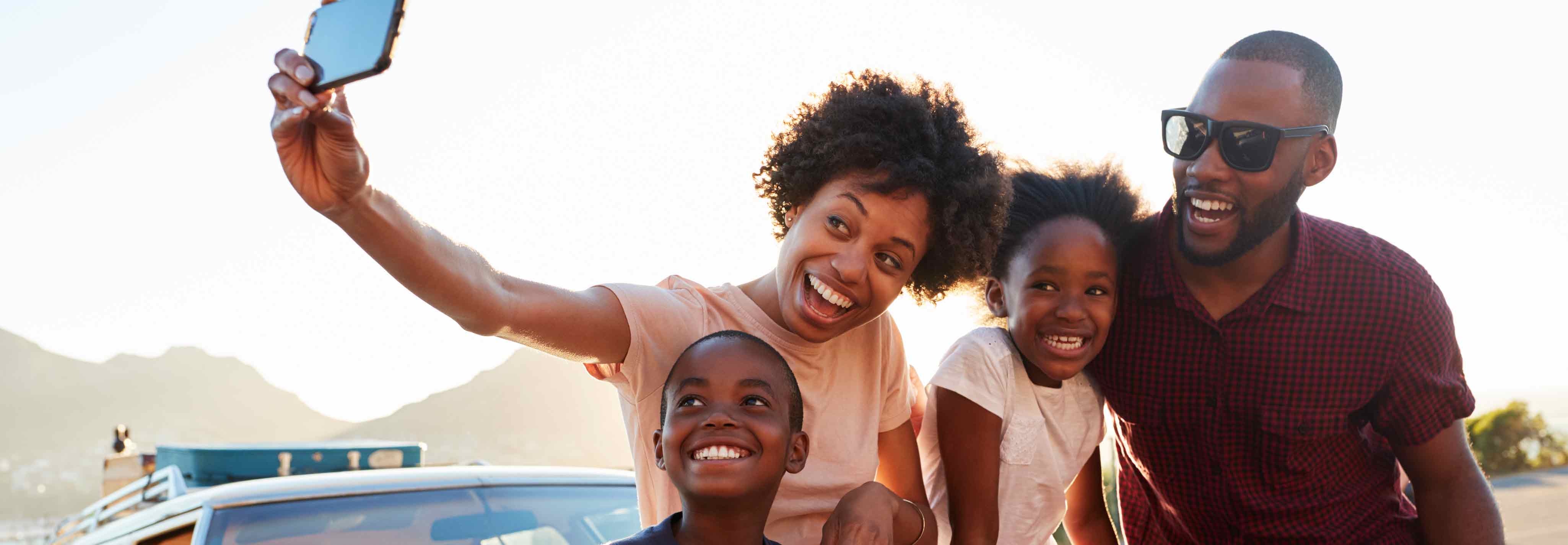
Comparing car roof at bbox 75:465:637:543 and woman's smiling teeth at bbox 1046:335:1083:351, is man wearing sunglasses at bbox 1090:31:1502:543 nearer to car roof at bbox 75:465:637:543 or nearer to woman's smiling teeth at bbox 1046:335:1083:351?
woman's smiling teeth at bbox 1046:335:1083:351

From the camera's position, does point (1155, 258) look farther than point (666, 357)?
Yes

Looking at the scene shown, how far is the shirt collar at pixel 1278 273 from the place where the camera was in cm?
313

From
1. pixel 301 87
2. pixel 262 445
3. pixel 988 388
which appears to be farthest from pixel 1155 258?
pixel 262 445

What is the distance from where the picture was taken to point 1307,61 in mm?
3162

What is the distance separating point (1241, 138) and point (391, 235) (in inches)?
90.9

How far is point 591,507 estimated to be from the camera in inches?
143

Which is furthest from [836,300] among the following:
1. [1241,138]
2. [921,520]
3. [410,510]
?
[410,510]

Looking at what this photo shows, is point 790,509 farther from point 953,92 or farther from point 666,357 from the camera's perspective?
point 953,92

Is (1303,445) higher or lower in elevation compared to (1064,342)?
lower

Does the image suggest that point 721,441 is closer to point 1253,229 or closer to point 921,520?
point 921,520

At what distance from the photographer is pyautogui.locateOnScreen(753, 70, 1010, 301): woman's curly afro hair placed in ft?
8.41

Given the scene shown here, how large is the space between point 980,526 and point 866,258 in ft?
2.93

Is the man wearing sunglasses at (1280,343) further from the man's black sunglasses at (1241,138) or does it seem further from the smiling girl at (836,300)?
the smiling girl at (836,300)

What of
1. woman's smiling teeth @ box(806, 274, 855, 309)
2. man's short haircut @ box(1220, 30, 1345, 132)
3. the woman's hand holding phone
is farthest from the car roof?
man's short haircut @ box(1220, 30, 1345, 132)
